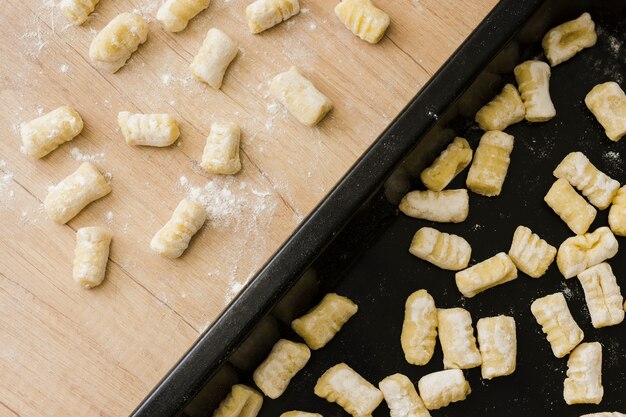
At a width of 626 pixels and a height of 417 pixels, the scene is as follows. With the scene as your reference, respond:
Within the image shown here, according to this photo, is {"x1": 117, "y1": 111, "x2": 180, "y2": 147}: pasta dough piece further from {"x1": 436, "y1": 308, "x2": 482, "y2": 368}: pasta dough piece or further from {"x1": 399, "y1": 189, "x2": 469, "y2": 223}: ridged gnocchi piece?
{"x1": 436, "y1": 308, "x2": 482, "y2": 368}: pasta dough piece

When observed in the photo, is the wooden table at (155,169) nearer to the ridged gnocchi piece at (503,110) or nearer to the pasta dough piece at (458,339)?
the ridged gnocchi piece at (503,110)

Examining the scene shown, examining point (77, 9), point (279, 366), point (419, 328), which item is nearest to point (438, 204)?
point (419, 328)

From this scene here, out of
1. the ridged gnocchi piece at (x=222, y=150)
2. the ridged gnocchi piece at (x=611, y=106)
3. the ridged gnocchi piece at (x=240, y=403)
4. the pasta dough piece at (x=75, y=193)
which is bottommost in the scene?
the ridged gnocchi piece at (x=240, y=403)

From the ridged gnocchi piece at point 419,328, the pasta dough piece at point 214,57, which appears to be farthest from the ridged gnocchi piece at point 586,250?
the pasta dough piece at point 214,57

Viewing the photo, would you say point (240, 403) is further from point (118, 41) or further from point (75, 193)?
point (118, 41)

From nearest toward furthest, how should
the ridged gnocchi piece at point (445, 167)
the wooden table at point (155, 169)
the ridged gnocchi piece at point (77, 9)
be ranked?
1. the wooden table at point (155, 169)
2. the ridged gnocchi piece at point (77, 9)
3. the ridged gnocchi piece at point (445, 167)

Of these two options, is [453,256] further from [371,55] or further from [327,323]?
Answer: [371,55]
